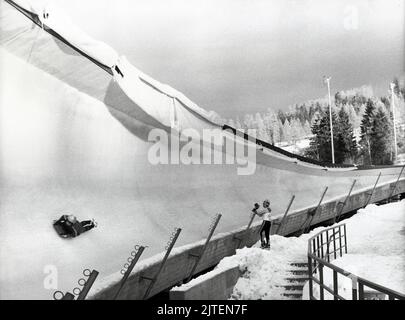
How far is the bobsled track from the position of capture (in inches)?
127

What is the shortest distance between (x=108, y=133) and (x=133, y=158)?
0.32 m

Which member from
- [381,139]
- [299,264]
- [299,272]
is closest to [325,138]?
[381,139]

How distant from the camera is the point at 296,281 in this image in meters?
4.78

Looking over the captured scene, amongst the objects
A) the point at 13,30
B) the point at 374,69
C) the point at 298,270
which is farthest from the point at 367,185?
the point at 13,30

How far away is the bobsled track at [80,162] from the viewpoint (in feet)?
10.6

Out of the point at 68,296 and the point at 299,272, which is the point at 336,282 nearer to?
the point at 299,272

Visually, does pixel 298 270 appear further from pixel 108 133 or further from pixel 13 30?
pixel 13 30

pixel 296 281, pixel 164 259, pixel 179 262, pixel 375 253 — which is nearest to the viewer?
pixel 164 259

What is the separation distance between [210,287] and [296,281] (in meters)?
1.21

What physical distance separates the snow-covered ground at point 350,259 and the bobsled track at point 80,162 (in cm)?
46

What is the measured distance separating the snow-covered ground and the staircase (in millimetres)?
52

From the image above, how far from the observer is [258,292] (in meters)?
4.43
